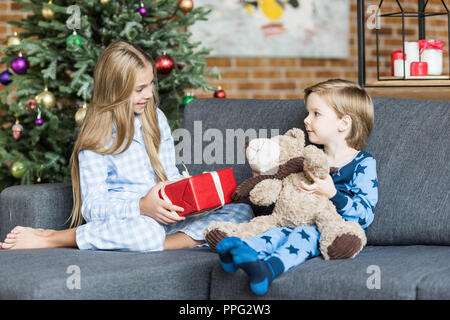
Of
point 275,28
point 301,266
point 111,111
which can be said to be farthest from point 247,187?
point 275,28

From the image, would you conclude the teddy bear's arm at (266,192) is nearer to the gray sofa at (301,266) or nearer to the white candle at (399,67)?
the gray sofa at (301,266)

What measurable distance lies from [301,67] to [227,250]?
3319mm

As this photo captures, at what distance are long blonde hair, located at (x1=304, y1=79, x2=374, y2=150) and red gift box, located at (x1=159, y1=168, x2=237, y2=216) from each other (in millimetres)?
388

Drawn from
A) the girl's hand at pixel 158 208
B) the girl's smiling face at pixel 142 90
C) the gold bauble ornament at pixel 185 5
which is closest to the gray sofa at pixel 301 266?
the girl's hand at pixel 158 208

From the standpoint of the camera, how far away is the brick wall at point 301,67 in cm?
444

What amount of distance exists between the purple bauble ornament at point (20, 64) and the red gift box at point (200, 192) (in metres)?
1.30

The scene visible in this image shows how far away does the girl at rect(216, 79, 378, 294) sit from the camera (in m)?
1.61

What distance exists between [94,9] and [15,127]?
0.65 metres

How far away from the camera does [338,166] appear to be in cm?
188

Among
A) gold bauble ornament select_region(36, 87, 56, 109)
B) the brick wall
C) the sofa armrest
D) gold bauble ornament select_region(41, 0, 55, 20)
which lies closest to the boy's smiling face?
the sofa armrest

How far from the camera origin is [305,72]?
457 cm
